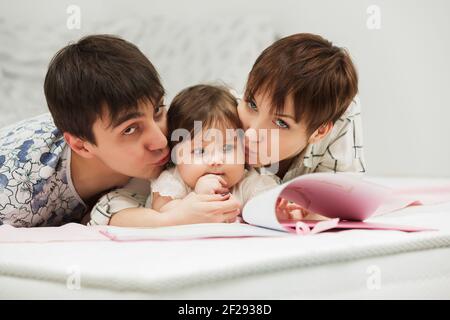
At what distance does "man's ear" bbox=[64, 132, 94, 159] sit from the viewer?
3.46 feet

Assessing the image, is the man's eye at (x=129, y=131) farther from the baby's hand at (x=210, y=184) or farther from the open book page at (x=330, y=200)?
the open book page at (x=330, y=200)

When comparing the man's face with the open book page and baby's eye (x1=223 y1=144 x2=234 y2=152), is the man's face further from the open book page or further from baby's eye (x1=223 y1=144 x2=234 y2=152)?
the open book page

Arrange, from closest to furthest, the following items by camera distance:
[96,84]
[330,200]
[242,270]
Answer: [242,270], [330,200], [96,84]

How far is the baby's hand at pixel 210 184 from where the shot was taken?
39.9 inches

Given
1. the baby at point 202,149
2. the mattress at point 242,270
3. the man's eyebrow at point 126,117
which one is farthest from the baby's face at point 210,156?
the mattress at point 242,270

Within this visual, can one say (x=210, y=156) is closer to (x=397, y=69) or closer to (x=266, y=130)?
(x=266, y=130)

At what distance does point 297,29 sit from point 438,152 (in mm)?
689

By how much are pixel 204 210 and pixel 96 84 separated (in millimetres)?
276

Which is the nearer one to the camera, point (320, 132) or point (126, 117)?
point (126, 117)

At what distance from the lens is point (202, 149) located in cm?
104

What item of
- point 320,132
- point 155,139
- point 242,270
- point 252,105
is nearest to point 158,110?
point 155,139

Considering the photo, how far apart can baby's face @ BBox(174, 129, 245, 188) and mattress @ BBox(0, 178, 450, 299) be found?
1.08ft

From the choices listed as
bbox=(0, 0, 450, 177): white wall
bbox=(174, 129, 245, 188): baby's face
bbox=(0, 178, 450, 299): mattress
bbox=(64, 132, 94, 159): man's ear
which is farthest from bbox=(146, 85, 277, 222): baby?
bbox=(0, 0, 450, 177): white wall

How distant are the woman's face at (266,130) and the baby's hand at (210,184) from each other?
0.09 meters
